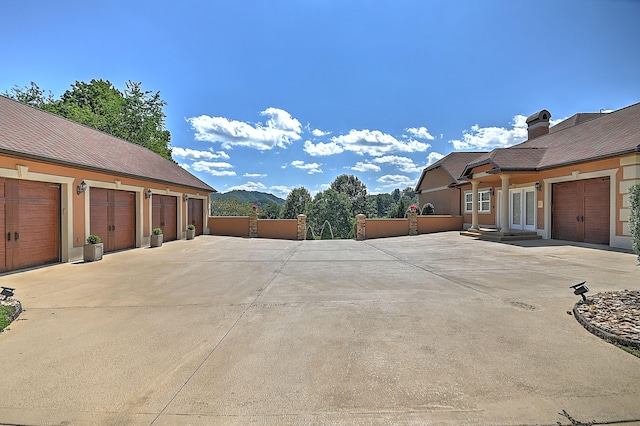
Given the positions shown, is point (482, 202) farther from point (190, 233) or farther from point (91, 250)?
Result: point (91, 250)

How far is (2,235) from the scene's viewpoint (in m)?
8.55

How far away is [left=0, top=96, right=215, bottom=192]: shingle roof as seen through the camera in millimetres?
9445

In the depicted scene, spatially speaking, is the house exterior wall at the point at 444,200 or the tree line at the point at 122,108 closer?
the house exterior wall at the point at 444,200

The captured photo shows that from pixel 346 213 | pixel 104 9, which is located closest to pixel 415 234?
pixel 104 9

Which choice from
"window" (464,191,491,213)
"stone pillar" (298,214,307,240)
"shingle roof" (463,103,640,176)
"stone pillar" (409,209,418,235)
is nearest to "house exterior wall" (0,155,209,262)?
"stone pillar" (298,214,307,240)

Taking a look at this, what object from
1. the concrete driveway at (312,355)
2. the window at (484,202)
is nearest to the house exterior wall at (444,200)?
the window at (484,202)

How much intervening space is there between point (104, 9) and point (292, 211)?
54.6m

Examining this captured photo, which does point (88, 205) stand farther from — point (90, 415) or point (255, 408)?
point (255, 408)

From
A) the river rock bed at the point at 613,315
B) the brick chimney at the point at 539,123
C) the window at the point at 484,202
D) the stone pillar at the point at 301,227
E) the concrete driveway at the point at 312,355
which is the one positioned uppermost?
the brick chimney at the point at 539,123

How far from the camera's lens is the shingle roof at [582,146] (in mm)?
12116

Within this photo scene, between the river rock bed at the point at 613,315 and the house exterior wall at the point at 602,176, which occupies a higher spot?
the house exterior wall at the point at 602,176

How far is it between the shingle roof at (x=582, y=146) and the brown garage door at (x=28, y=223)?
1777 cm

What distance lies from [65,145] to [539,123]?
26.8 m

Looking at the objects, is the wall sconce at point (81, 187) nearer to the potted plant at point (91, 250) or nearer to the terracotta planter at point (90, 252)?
the potted plant at point (91, 250)
